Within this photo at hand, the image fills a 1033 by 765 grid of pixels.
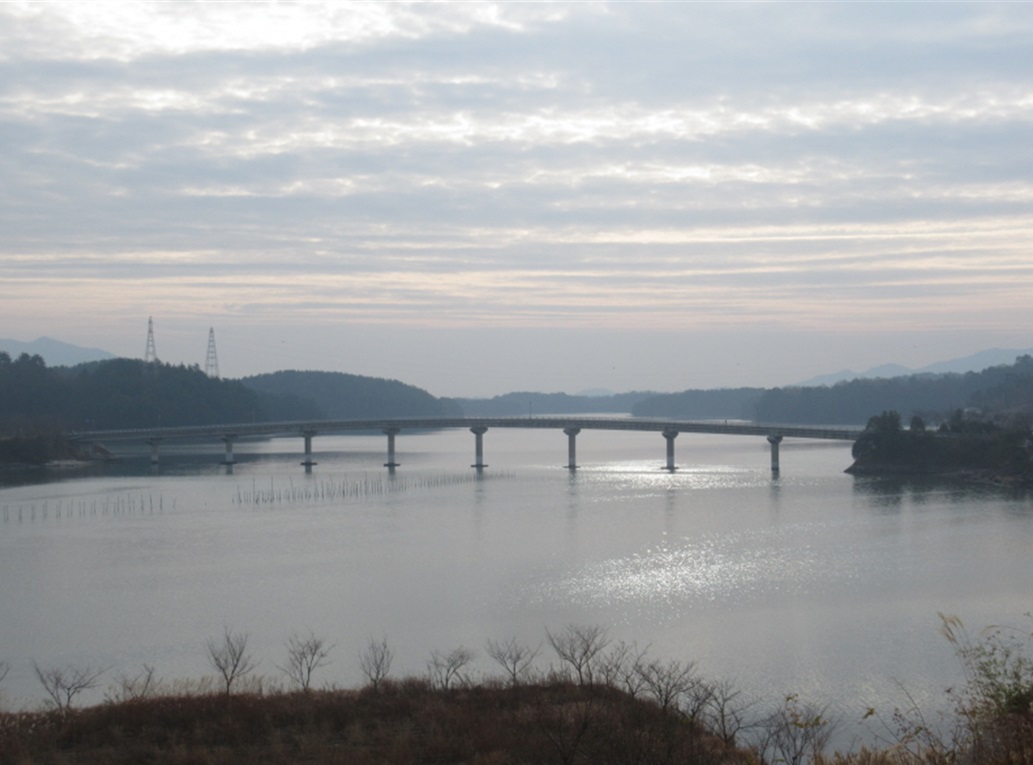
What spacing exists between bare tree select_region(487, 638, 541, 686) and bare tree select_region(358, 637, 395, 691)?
1.77 meters

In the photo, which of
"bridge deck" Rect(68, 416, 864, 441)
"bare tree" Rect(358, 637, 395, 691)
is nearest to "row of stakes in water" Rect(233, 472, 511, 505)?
"bridge deck" Rect(68, 416, 864, 441)

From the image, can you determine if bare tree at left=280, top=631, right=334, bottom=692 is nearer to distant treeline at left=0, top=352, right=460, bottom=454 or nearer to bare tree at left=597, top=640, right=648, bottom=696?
bare tree at left=597, top=640, right=648, bottom=696

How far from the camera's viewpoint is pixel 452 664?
17.2 metres

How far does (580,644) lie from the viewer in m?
18.8

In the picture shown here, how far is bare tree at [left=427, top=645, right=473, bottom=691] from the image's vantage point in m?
16.3

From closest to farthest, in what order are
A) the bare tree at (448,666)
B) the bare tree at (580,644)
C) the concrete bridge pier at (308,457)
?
1. the bare tree at (448,666)
2. the bare tree at (580,644)
3. the concrete bridge pier at (308,457)

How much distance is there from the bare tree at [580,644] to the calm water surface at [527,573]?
1.33ft

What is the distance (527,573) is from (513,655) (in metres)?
9.13

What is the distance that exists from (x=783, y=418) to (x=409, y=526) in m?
88.9

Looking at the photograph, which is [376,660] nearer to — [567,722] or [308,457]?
[567,722]

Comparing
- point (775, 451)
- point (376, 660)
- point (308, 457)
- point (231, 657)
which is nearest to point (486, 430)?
point (308, 457)

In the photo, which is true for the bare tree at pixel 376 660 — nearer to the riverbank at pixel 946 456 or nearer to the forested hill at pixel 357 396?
the riverbank at pixel 946 456

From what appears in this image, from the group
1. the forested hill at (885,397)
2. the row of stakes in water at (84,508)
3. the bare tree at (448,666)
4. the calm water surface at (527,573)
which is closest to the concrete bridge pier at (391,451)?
the calm water surface at (527,573)

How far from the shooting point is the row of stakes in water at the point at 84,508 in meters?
42.4
